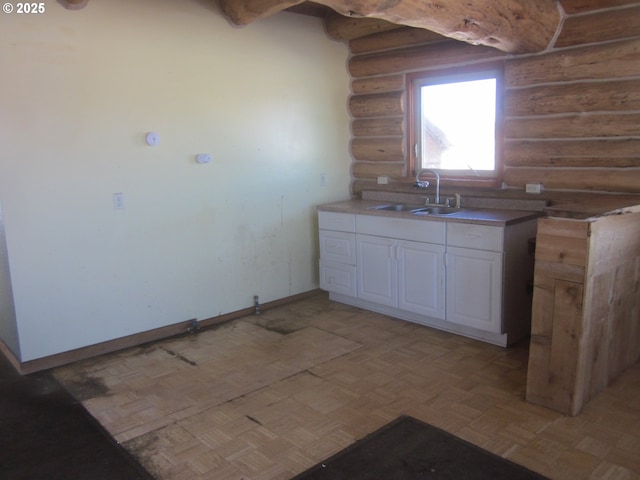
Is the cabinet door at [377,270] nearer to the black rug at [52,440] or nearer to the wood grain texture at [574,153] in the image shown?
the wood grain texture at [574,153]

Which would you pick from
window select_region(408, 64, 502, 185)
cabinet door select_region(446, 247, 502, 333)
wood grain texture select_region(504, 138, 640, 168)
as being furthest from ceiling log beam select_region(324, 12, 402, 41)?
cabinet door select_region(446, 247, 502, 333)

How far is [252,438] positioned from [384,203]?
2.77 meters

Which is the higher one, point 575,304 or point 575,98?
point 575,98

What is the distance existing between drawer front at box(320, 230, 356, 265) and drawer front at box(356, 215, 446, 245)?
0.15 metres

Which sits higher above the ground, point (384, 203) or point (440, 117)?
point (440, 117)

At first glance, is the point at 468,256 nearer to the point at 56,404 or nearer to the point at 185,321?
the point at 185,321

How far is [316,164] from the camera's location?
486 cm

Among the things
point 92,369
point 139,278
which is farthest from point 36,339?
point 139,278

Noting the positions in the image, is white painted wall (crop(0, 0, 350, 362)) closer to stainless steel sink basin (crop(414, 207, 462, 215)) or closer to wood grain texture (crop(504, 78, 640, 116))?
stainless steel sink basin (crop(414, 207, 462, 215))

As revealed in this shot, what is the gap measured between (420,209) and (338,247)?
808 mm

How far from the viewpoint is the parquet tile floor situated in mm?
2389

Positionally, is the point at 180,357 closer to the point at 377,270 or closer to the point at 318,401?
the point at 318,401

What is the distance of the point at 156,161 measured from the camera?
12.3 feet

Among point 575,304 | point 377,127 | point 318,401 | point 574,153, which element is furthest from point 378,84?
point 318,401
